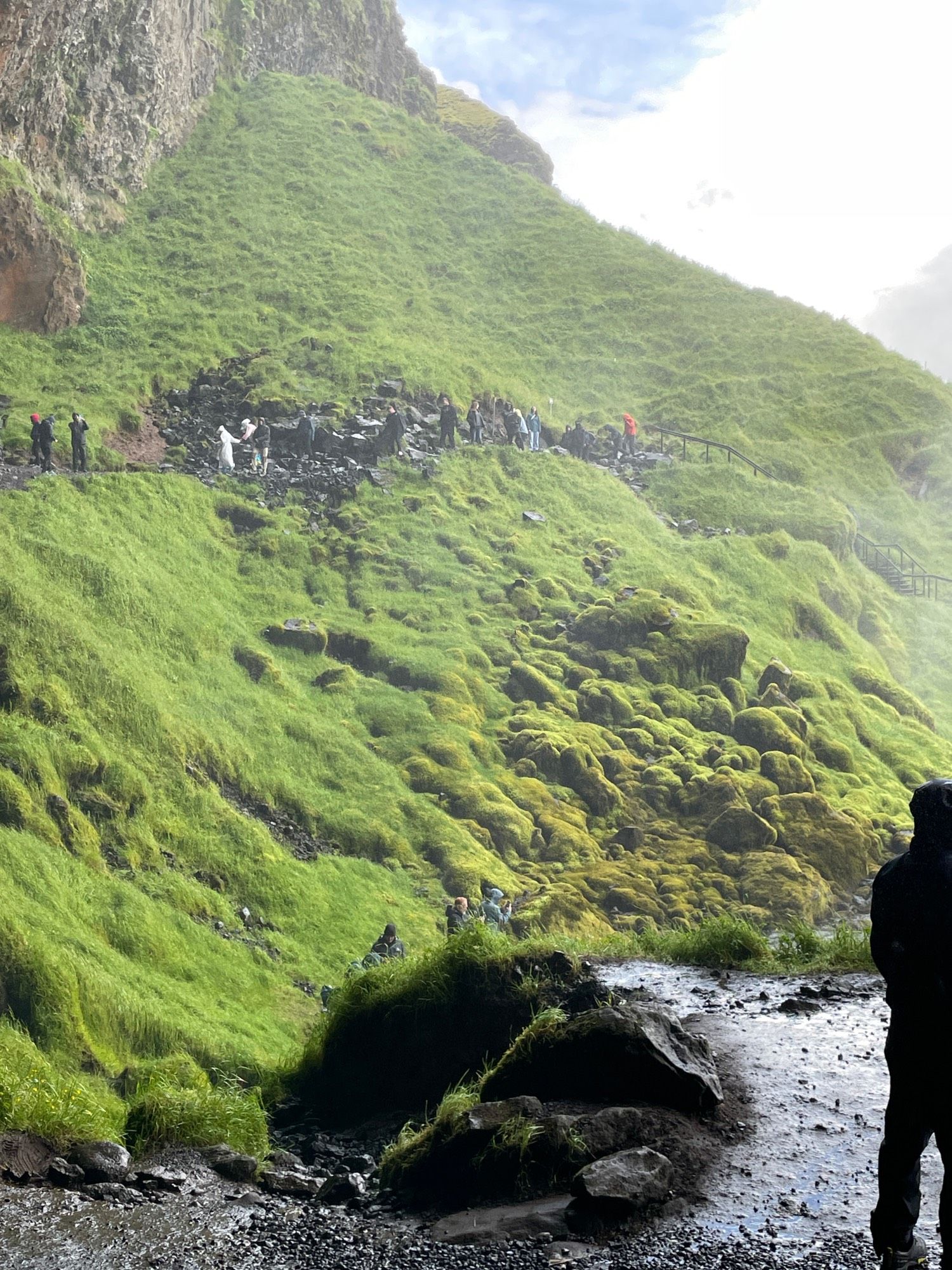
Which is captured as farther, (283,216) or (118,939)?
(283,216)

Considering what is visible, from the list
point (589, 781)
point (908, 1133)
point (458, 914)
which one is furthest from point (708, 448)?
point (908, 1133)

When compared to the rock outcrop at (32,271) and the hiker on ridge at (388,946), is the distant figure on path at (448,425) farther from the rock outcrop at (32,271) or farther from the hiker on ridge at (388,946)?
the hiker on ridge at (388,946)

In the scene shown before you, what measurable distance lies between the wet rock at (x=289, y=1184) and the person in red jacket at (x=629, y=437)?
41.9 m

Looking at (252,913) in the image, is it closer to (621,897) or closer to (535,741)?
(621,897)

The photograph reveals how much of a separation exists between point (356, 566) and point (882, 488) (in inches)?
1200

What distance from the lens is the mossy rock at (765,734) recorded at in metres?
30.5

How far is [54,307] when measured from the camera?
40562 millimetres

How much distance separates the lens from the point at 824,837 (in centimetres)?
2642

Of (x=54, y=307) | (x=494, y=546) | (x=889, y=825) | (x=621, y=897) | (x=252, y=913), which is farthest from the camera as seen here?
(x=54, y=307)

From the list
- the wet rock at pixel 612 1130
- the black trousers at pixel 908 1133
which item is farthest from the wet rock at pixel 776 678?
the black trousers at pixel 908 1133

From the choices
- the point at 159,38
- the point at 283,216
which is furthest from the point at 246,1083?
the point at 159,38

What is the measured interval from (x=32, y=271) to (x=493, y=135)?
57.2 metres

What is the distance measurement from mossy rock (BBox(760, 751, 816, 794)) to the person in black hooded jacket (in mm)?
22924

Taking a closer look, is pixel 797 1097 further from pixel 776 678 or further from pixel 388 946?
pixel 776 678
